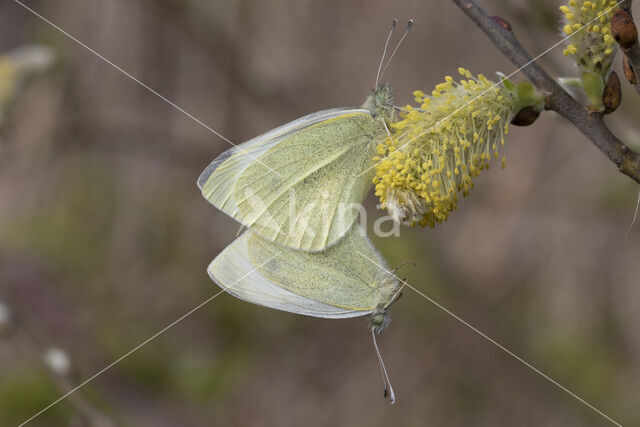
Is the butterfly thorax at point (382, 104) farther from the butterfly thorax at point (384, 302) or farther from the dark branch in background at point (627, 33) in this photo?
the dark branch in background at point (627, 33)

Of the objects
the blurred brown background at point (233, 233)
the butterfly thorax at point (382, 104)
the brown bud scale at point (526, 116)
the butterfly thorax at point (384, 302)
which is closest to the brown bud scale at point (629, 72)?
the brown bud scale at point (526, 116)

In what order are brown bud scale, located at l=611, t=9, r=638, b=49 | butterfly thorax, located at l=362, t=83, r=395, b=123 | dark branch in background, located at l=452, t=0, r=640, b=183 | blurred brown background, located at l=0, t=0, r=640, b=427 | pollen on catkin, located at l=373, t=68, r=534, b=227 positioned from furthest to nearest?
blurred brown background, located at l=0, t=0, r=640, b=427 < butterfly thorax, located at l=362, t=83, r=395, b=123 < pollen on catkin, located at l=373, t=68, r=534, b=227 < dark branch in background, located at l=452, t=0, r=640, b=183 < brown bud scale, located at l=611, t=9, r=638, b=49

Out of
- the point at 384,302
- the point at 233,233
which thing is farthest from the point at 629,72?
the point at 233,233

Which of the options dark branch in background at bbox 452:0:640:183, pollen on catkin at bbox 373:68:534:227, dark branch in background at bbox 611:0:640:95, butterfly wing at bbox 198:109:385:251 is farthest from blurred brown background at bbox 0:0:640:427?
dark branch in background at bbox 611:0:640:95

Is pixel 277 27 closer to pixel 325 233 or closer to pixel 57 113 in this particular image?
pixel 57 113

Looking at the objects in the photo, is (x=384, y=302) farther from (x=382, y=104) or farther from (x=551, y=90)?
(x=551, y=90)

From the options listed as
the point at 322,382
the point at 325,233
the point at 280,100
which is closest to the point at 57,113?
the point at 280,100

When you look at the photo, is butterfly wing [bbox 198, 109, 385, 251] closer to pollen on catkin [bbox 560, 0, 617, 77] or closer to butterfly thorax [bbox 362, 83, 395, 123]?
butterfly thorax [bbox 362, 83, 395, 123]
